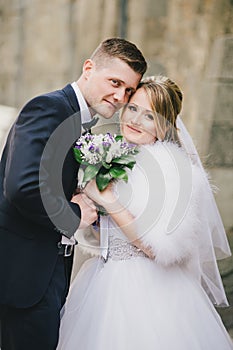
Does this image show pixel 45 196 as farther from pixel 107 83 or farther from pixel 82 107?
pixel 107 83

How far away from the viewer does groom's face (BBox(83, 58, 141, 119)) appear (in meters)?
2.15

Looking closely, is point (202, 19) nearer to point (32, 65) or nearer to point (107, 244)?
point (32, 65)

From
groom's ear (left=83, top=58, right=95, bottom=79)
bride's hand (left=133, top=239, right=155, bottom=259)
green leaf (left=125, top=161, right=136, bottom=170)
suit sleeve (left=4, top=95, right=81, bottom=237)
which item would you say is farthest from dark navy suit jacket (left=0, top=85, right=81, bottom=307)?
bride's hand (left=133, top=239, right=155, bottom=259)

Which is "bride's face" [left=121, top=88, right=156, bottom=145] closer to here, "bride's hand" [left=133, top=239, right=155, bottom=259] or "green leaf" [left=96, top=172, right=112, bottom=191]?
"green leaf" [left=96, top=172, right=112, bottom=191]

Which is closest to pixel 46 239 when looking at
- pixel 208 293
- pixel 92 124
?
pixel 92 124

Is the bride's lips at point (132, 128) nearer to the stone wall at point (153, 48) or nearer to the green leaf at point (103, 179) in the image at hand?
the green leaf at point (103, 179)

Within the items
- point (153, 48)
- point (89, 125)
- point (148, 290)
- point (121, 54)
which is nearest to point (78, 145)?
point (89, 125)

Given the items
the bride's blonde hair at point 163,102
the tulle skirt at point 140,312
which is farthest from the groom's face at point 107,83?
the tulle skirt at point 140,312

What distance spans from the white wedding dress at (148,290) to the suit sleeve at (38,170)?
322 millimetres

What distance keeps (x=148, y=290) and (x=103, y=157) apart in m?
0.65

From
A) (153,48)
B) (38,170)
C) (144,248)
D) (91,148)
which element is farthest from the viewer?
(153,48)

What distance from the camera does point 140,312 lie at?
88.0 inches

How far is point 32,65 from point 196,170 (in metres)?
2.10

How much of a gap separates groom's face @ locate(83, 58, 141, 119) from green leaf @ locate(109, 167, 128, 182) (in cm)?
26
